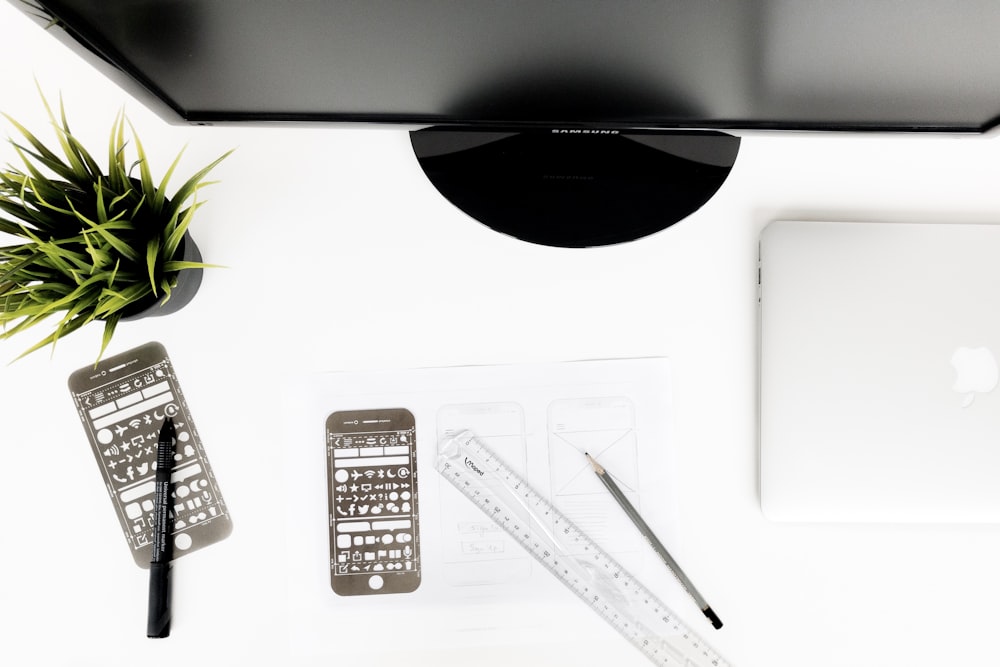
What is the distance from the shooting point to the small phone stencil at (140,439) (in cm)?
65

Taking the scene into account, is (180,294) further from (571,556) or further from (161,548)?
(571,556)

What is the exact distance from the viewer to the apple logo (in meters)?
0.63

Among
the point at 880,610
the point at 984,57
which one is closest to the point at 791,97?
the point at 984,57

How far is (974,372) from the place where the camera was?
2.06 ft

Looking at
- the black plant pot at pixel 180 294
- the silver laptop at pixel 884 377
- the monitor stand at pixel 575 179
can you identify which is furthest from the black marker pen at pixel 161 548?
the silver laptop at pixel 884 377

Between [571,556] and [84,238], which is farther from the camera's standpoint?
[571,556]

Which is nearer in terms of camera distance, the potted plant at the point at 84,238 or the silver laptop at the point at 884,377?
the potted plant at the point at 84,238

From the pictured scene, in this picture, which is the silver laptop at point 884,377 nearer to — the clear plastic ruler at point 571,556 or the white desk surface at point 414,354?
the white desk surface at point 414,354

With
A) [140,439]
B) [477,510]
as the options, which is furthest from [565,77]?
[140,439]

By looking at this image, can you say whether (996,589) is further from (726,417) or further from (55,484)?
(55,484)

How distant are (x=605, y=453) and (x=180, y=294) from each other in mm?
429

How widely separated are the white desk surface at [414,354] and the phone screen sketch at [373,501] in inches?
1.8

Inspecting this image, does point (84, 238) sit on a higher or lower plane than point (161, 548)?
higher

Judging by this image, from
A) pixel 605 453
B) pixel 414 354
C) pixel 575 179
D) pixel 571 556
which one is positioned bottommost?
pixel 571 556
